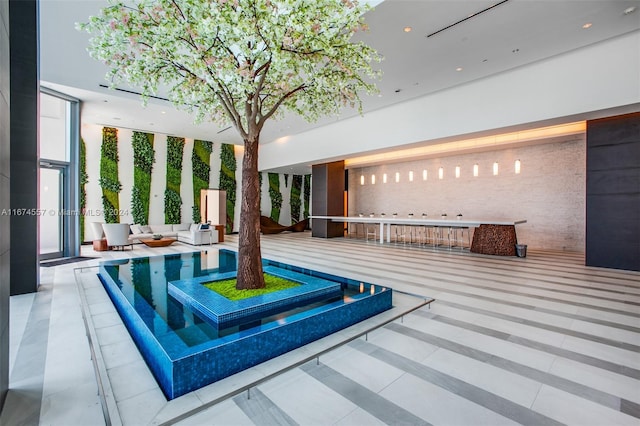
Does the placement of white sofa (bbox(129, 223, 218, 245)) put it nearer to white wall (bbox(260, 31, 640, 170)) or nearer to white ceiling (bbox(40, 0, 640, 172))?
white ceiling (bbox(40, 0, 640, 172))

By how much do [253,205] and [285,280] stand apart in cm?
129

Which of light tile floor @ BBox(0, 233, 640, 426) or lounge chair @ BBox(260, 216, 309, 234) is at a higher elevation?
lounge chair @ BBox(260, 216, 309, 234)

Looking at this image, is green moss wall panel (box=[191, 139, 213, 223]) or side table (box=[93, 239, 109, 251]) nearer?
side table (box=[93, 239, 109, 251])

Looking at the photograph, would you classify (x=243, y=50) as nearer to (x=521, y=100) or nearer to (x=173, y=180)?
(x=521, y=100)

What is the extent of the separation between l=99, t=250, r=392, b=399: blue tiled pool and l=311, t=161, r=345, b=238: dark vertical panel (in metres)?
8.23

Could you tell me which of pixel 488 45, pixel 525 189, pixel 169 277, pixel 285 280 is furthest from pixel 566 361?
pixel 525 189

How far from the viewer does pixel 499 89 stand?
7.33m

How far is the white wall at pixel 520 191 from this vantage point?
8.88 metres

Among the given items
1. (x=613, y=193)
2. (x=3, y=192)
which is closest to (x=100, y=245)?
(x=3, y=192)

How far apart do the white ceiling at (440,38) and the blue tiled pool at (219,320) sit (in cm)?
452

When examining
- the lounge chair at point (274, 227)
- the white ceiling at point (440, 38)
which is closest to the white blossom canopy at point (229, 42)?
the white ceiling at point (440, 38)

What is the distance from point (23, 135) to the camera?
484cm

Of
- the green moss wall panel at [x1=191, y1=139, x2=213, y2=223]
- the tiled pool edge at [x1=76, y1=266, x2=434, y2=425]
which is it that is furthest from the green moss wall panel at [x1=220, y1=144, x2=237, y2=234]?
the tiled pool edge at [x1=76, y1=266, x2=434, y2=425]

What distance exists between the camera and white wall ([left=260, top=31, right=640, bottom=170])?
583 cm
